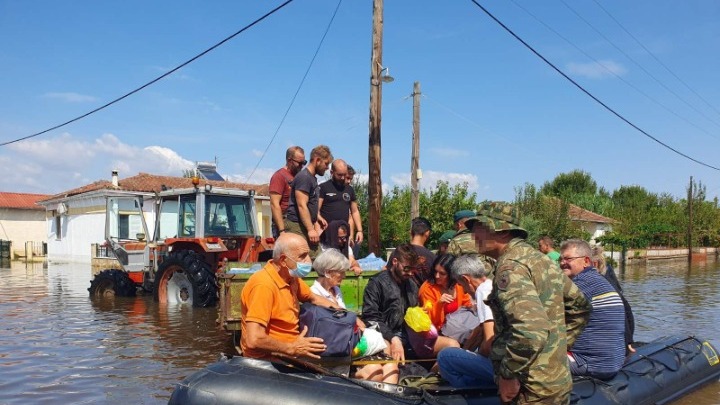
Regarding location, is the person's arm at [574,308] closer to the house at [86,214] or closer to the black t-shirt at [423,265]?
the black t-shirt at [423,265]

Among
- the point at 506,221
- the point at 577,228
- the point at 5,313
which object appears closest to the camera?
the point at 506,221

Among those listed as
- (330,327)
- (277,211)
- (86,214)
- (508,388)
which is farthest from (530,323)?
(86,214)

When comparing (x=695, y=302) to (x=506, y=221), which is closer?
(x=506, y=221)

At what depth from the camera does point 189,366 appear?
24.9ft

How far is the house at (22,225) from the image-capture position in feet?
126

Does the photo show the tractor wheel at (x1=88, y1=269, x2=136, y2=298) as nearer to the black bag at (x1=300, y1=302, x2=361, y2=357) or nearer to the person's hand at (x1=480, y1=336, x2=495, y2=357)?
the black bag at (x1=300, y1=302, x2=361, y2=357)

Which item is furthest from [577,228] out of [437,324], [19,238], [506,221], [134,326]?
[19,238]

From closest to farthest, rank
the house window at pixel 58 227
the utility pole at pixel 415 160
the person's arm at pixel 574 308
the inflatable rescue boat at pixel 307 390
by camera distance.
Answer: the person's arm at pixel 574 308 → the inflatable rescue boat at pixel 307 390 → the utility pole at pixel 415 160 → the house window at pixel 58 227

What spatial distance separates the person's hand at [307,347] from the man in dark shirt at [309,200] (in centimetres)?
294

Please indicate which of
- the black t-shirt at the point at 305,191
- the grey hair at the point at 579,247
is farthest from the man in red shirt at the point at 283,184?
the grey hair at the point at 579,247

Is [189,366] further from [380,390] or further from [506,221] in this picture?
[506,221]

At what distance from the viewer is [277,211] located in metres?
8.02

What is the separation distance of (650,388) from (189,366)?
512cm

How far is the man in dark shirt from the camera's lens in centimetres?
734
